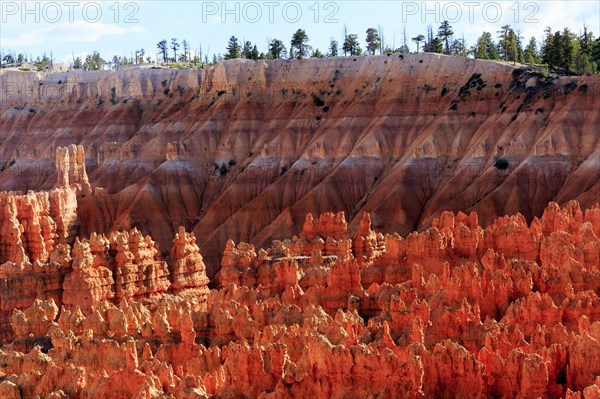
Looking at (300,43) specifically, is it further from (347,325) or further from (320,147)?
Answer: (347,325)

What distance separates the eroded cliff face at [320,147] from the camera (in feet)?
307

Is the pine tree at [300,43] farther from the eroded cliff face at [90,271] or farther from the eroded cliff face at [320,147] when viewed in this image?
the eroded cliff face at [90,271]

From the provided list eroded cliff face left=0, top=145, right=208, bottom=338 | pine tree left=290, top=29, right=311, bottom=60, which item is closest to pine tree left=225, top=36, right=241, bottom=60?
pine tree left=290, top=29, right=311, bottom=60

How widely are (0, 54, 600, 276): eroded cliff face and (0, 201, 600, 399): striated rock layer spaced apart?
2516cm

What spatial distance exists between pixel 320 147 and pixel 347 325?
236 ft

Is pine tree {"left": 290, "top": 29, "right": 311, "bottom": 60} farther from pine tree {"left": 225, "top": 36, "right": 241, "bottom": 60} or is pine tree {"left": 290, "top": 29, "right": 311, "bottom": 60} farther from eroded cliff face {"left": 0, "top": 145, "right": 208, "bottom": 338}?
eroded cliff face {"left": 0, "top": 145, "right": 208, "bottom": 338}

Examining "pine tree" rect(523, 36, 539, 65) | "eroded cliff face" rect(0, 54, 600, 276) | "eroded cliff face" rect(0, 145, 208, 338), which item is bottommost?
"eroded cliff face" rect(0, 145, 208, 338)

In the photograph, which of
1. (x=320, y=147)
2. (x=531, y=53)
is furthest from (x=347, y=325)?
(x=531, y=53)

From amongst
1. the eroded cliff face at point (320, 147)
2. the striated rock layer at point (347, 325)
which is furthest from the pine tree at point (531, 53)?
the striated rock layer at point (347, 325)

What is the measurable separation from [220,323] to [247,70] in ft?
281

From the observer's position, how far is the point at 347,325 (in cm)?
3925

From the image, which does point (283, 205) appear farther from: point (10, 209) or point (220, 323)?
point (220, 323)

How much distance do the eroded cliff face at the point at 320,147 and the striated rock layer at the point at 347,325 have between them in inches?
990

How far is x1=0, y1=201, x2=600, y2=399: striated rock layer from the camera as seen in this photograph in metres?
31.5
